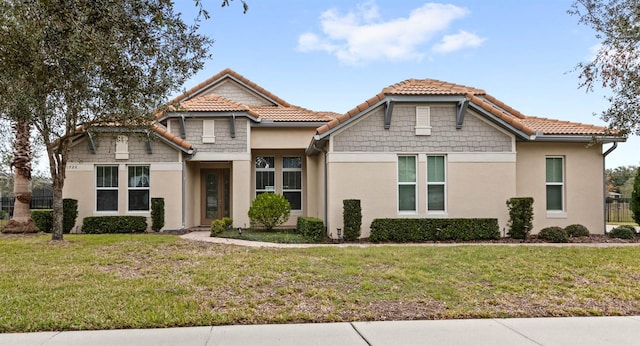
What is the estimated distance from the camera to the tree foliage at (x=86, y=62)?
24.0 ft

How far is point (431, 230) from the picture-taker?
13141mm

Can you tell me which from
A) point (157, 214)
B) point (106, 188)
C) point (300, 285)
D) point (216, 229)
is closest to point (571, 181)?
point (300, 285)

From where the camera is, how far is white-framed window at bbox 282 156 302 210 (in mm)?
18281

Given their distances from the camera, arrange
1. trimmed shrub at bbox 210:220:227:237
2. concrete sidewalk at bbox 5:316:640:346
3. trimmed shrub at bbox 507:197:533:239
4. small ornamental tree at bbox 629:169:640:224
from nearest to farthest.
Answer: concrete sidewalk at bbox 5:316:640:346
trimmed shrub at bbox 507:197:533:239
trimmed shrub at bbox 210:220:227:237
small ornamental tree at bbox 629:169:640:224

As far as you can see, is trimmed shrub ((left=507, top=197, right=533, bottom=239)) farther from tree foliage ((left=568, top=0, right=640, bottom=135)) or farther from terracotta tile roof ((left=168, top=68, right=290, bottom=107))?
terracotta tile roof ((left=168, top=68, right=290, bottom=107))

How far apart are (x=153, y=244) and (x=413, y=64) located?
42.9 feet

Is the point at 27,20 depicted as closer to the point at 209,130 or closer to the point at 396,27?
the point at 209,130

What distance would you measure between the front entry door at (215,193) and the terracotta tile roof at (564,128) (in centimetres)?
1259

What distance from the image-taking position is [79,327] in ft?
17.9

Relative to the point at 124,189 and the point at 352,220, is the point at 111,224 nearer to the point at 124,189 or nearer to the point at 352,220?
the point at 124,189

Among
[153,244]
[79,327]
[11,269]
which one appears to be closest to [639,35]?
[79,327]

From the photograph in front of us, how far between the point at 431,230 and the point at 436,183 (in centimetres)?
175

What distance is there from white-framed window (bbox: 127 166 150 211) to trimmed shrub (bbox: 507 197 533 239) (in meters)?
13.1

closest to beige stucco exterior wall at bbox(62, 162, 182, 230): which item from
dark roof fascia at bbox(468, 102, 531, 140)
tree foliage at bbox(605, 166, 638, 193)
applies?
dark roof fascia at bbox(468, 102, 531, 140)
